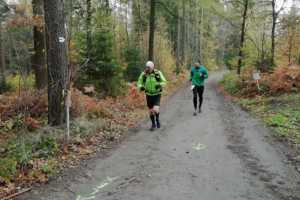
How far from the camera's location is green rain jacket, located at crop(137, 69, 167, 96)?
33.9 ft

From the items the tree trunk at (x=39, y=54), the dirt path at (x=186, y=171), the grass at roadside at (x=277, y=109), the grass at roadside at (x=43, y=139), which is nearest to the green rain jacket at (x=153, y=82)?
the dirt path at (x=186, y=171)

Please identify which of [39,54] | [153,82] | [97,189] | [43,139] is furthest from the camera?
[39,54]

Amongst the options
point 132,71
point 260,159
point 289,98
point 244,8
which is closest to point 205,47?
point 244,8

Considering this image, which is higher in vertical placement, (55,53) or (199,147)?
(55,53)

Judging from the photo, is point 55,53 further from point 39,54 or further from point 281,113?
point 281,113

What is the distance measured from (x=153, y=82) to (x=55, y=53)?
120 inches

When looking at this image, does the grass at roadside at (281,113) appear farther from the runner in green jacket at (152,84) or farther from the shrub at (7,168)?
the shrub at (7,168)

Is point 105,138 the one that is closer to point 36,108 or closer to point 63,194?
point 36,108

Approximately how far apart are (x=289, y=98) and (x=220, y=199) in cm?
1224

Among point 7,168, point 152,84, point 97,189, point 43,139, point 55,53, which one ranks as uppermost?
point 55,53

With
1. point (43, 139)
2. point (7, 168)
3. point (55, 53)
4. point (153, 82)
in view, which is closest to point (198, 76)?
point (153, 82)

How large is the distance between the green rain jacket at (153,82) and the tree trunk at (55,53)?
2637 mm

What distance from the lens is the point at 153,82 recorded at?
10.3 metres

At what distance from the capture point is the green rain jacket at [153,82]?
10.3m
